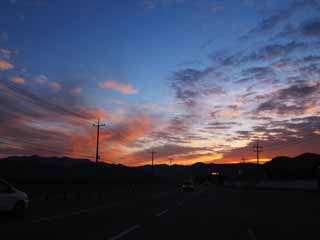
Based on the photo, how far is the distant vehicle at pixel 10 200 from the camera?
15727mm

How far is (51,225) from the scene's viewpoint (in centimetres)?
1393

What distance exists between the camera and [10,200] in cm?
1609

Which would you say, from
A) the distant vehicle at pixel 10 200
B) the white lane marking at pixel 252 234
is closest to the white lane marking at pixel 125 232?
the white lane marking at pixel 252 234

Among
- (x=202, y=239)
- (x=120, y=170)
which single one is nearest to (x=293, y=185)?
(x=202, y=239)

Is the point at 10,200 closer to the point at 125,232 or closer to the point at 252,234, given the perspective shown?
the point at 125,232

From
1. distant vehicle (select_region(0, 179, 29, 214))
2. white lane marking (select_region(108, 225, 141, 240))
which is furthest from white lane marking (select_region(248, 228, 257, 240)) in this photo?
distant vehicle (select_region(0, 179, 29, 214))

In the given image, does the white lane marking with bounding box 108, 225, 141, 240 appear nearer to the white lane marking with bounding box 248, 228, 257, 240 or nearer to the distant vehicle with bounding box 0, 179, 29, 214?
the white lane marking with bounding box 248, 228, 257, 240

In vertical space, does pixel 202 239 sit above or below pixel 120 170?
below

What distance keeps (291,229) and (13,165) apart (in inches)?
3376

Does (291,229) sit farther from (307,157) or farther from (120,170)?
(307,157)

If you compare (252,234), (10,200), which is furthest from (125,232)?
(10,200)

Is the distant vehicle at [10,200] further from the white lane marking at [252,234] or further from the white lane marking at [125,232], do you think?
the white lane marking at [252,234]

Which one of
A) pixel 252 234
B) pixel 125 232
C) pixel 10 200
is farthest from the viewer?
pixel 10 200

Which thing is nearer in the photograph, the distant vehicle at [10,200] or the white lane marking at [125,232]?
the white lane marking at [125,232]
